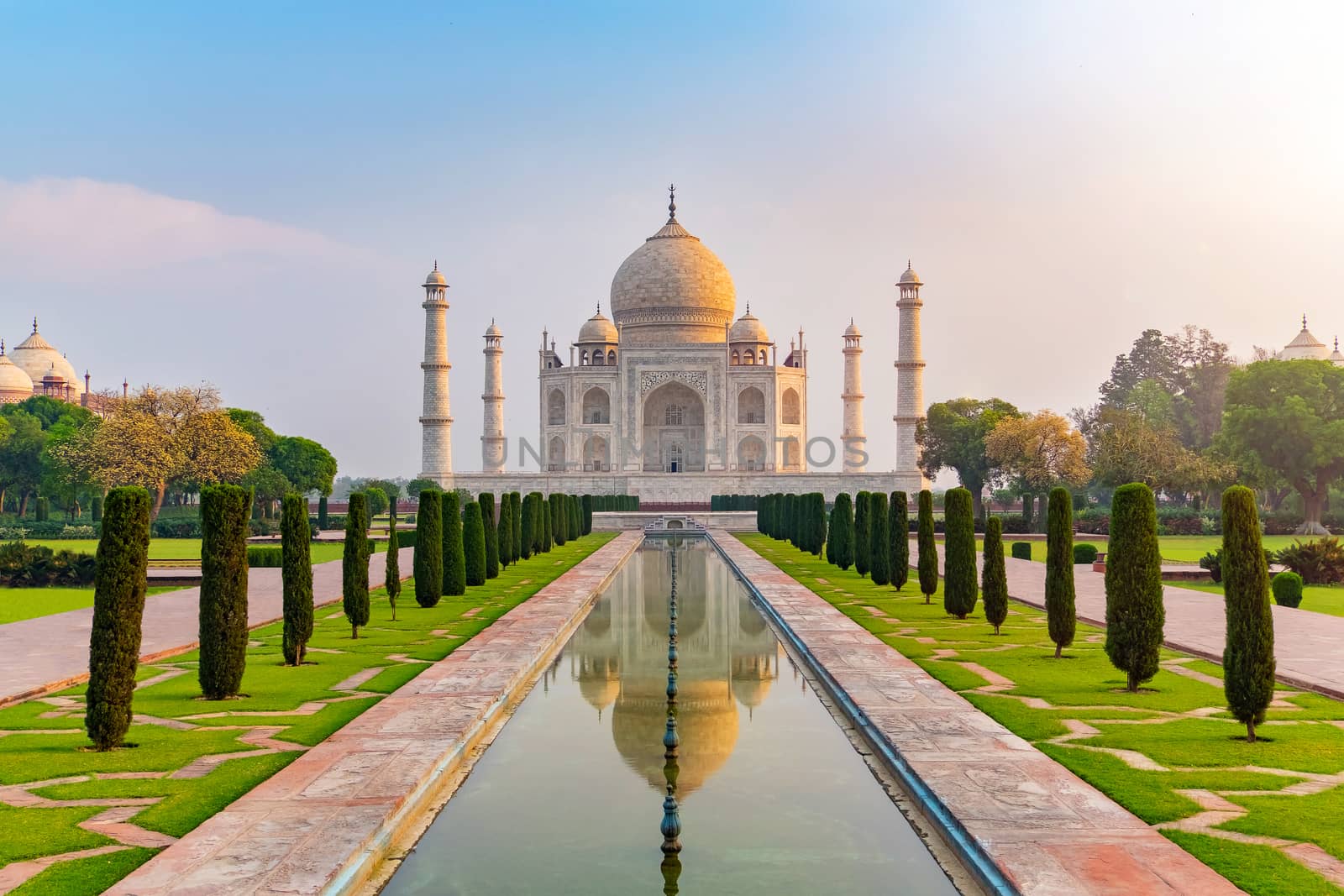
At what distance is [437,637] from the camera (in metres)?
11.4

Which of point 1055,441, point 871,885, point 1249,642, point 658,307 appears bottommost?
point 871,885

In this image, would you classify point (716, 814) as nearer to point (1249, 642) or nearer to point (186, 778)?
point (186, 778)

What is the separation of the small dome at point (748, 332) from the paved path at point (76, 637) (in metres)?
37.7

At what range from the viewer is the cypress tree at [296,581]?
9.41 m

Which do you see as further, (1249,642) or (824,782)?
(1249,642)

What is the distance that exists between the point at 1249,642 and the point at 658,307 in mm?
48224

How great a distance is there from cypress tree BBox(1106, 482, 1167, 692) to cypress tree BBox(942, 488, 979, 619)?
415 centimetres

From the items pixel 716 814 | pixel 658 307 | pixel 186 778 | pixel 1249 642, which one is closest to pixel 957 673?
pixel 1249 642

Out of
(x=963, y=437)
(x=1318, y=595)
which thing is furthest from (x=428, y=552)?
(x=963, y=437)

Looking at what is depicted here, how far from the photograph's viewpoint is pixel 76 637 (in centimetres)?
1113

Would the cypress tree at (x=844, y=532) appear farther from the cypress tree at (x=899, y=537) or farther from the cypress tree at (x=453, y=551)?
the cypress tree at (x=453, y=551)

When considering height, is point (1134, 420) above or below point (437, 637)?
above

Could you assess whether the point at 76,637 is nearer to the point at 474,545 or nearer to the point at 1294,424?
the point at 474,545

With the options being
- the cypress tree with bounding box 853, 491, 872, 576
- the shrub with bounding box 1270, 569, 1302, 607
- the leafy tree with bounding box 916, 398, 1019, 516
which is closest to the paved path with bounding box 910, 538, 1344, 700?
the shrub with bounding box 1270, 569, 1302, 607
